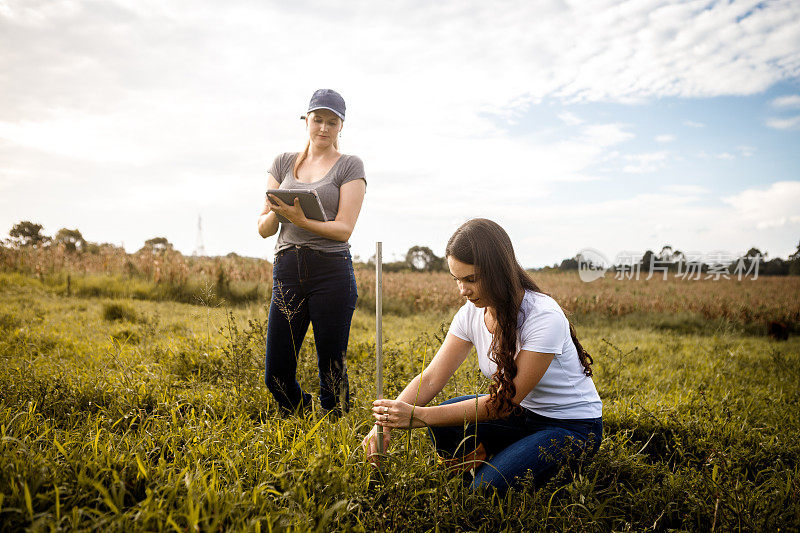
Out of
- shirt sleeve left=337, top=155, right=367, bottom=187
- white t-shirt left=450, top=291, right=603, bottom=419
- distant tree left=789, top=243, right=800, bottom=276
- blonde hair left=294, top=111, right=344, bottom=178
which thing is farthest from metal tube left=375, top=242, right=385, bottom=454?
distant tree left=789, top=243, right=800, bottom=276

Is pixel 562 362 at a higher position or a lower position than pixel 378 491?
higher

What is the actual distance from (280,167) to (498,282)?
5.96ft

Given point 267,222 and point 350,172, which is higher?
point 350,172

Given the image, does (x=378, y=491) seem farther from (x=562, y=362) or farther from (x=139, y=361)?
(x=139, y=361)

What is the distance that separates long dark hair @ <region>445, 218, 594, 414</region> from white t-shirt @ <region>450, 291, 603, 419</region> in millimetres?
86

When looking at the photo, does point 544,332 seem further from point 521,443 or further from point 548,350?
point 521,443

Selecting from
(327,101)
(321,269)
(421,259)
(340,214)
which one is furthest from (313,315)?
(421,259)

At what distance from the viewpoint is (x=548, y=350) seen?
233 centimetres

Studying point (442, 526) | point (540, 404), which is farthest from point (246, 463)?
point (540, 404)

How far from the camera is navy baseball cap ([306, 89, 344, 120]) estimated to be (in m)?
3.01

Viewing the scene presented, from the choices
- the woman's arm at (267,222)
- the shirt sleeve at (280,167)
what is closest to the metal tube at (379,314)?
the woman's arm at (267,222)

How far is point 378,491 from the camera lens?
219 cm

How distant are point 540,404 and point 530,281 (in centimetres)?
68

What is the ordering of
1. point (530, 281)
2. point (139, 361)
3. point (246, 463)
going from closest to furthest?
point (246, 463) < point (530, 281) < point (139, 361)
